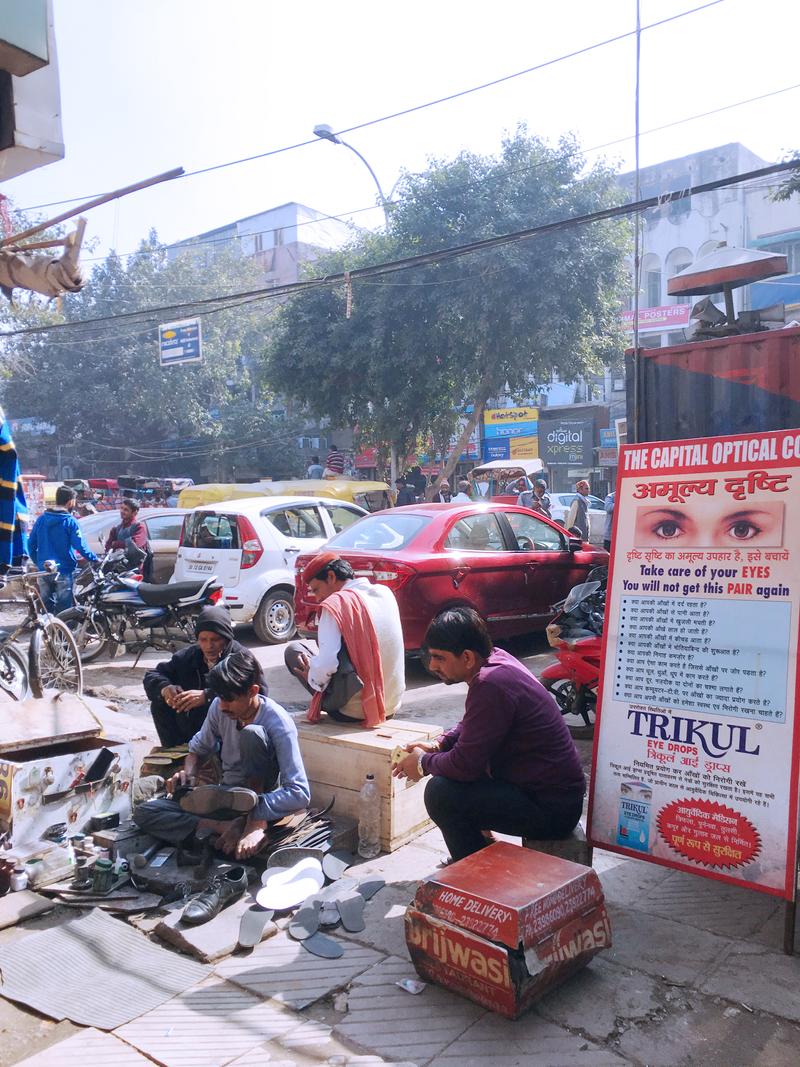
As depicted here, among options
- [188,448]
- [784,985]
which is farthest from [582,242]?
[188,448]

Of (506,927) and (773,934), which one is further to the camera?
(773,934)

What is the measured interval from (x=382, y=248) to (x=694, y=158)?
1560 centimetres

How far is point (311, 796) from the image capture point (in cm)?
427

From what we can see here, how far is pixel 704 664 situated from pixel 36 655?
5526 mm

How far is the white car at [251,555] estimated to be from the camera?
9.09 meters

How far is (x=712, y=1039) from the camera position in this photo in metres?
2.53

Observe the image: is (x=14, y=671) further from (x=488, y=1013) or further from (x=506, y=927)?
(x=506, y=927)

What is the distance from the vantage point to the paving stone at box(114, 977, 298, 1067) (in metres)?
2.58

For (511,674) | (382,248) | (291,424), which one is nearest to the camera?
(511,674)

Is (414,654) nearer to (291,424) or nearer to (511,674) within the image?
(511,674)

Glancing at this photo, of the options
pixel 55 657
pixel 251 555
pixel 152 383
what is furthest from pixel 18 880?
pixel 152 383

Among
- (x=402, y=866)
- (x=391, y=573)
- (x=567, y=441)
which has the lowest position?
(x=402, y=866)

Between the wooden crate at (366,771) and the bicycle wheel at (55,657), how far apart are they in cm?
348

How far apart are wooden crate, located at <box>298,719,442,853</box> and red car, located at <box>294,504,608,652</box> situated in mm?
2706
